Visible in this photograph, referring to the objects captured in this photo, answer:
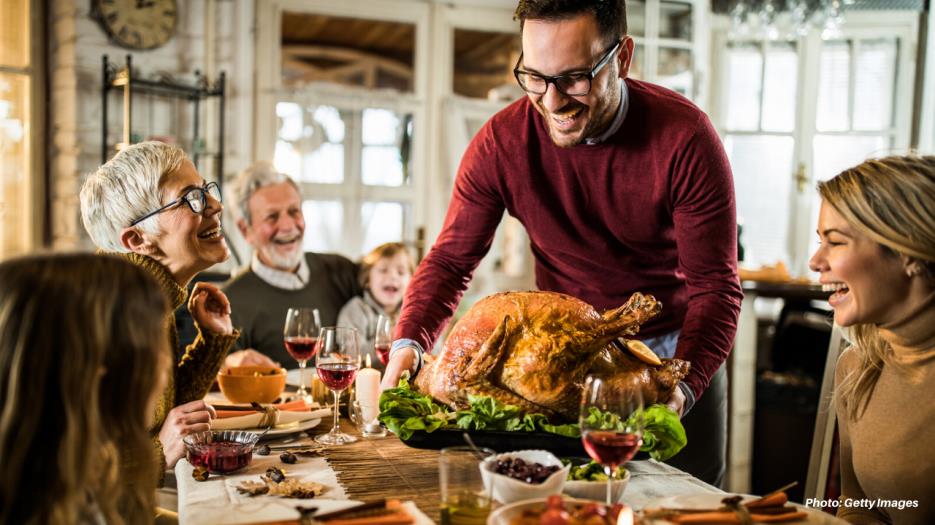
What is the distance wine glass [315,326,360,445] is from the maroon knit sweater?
17 cm

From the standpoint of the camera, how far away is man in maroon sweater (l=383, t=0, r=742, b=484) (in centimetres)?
176

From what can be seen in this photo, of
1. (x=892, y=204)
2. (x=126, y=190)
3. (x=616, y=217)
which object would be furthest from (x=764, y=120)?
(x=126, y=190)

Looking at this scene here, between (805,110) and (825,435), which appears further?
(805,110)

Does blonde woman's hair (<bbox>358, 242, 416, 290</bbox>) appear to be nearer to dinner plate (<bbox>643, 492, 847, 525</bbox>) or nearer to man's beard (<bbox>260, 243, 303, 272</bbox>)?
man's beard (<bbox>260, 243, 303, 272</bbox>)

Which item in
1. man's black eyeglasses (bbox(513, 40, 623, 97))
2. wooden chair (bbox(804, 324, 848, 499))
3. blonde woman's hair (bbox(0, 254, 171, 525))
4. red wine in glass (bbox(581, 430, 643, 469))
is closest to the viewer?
blonde woman's hair (bbox(0, 254, 171, 525))

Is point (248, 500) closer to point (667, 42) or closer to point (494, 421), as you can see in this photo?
point (494, 421)

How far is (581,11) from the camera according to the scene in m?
1.71

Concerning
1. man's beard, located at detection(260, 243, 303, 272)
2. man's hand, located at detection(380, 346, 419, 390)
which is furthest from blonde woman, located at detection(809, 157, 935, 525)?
man's beard, located at detection(260, 243, 303, 272)

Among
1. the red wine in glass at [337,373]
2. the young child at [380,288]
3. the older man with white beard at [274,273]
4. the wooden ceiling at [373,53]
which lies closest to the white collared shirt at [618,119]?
the red wine in glass at [337,373]

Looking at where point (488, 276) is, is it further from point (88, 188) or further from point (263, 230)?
point (88, 188)

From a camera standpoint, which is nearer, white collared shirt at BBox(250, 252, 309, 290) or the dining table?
the dining table

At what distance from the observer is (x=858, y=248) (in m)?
1.50

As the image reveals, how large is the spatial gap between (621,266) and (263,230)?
1737 mm

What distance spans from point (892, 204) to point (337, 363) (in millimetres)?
1061
